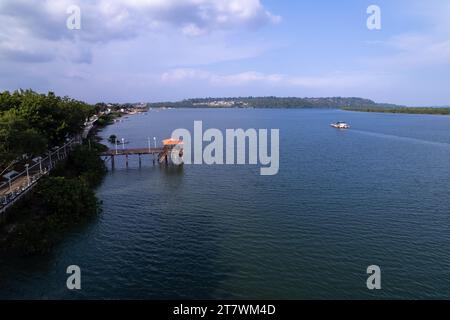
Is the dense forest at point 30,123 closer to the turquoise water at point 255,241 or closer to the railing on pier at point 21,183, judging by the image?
the railing on pier at point 21,183

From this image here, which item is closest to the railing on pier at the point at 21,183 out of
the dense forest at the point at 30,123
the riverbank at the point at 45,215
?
the riverbank at the point at 45,215

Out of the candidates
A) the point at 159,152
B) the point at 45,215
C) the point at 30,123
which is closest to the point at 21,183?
the point at 45,215

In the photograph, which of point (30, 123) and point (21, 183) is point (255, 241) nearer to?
Result: point (21, 183)

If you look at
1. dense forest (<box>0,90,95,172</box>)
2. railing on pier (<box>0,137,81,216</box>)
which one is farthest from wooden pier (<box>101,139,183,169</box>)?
railing on pier (<box>0,137,81,216</box>)

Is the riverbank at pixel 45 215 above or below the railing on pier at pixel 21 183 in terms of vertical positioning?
below
